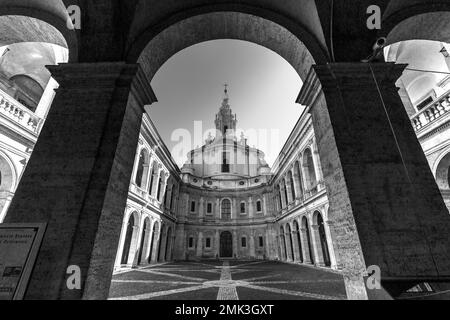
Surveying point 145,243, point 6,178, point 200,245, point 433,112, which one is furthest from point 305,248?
point 6,178

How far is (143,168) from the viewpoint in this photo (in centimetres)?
1572

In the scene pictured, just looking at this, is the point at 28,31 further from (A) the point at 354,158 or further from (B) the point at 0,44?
(A) the point at 354,158

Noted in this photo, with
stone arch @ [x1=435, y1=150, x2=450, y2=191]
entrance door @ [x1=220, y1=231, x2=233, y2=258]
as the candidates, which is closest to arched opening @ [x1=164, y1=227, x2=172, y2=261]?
entrance door @ [x1=220, y1=231, x2=233, y2=258]

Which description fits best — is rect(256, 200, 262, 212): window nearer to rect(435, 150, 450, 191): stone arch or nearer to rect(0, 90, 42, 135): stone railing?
rect(435, 150, 450, 191): stone arch

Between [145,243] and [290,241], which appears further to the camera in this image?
[290,241]

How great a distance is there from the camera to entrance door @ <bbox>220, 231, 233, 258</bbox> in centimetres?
2597

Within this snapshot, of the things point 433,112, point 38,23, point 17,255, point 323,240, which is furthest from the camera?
point 323,240

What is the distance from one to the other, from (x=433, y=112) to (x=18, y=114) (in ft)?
66.5

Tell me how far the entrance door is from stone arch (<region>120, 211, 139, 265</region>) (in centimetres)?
1463

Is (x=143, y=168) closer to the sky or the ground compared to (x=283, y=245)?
closer to the sky

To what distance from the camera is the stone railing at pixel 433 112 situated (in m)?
9.07

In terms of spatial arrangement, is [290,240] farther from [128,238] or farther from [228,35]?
[228,35]

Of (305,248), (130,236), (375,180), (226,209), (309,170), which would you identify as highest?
(309,170)
